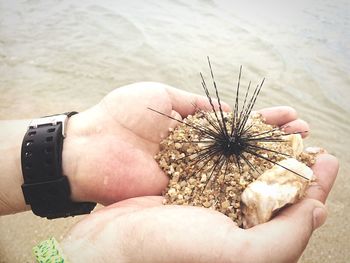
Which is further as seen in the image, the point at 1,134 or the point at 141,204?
the point at 1,134

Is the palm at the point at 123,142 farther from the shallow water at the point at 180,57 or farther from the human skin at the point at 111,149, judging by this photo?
the shallow water at the point at 180,57

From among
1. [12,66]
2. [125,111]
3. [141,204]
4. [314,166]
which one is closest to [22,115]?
[12,66]

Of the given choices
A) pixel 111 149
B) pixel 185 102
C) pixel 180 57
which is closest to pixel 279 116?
pixel 185 102

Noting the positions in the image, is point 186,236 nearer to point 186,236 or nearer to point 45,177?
point 186,236

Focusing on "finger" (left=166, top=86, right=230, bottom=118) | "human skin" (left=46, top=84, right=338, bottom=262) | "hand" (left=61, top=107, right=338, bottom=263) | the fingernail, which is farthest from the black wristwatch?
the fingernail

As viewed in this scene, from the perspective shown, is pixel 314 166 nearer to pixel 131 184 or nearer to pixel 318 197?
pixel 318 197
